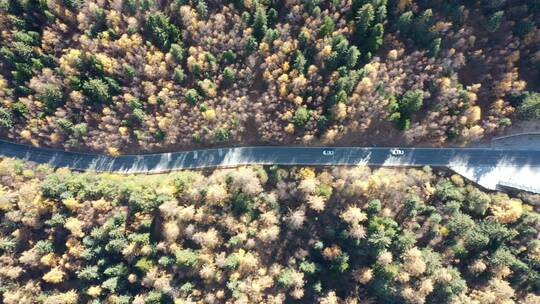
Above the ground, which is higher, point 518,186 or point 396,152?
point 396,152

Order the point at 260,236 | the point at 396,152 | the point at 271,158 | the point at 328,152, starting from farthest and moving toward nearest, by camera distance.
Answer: the point at 396,152 < the point at 328,152 < the point at 271,158 < the point at 260,236

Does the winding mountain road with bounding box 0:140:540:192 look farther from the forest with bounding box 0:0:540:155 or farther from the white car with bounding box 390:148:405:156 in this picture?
the forest with bounding box 0:0:540:155

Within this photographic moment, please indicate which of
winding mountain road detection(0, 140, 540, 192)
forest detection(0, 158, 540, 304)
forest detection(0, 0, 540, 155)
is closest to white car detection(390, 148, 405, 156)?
winding mountain road detection(0, 140, 540, 192)

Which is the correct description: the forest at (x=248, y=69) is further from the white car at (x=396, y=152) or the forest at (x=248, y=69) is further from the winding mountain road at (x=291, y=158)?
the white car at (x=396, y=152)

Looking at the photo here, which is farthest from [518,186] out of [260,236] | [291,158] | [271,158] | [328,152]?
[260,236]

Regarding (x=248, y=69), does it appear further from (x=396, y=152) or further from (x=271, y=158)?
(x=396, y=152)
